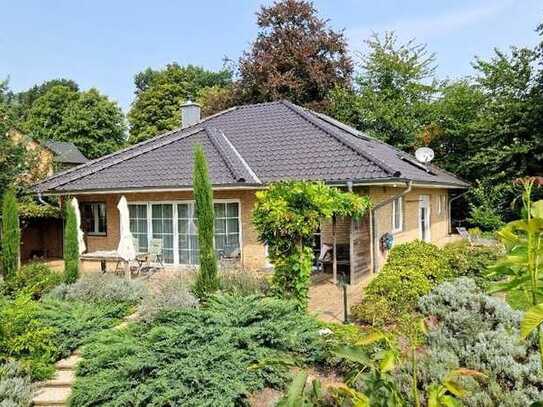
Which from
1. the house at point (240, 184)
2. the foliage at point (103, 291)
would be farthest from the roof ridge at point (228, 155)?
the foliage at point (103, 291)

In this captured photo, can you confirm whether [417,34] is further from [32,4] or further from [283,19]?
[32,4]

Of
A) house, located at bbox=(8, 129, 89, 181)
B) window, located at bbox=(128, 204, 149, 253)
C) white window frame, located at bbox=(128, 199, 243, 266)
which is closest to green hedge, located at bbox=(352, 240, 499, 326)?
white window frame, located at bbox=(128, 199, 243, 266)

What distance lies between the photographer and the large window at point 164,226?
15.7m

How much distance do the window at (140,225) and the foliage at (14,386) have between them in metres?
9.05

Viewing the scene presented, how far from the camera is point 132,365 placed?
6289 mm

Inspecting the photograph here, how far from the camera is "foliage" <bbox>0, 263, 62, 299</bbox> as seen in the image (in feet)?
37.0

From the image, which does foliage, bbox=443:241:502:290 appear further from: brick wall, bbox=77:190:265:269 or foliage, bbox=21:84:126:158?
foliage, bbox=21:84:126:158

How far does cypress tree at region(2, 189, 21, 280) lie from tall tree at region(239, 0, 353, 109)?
19.0 m

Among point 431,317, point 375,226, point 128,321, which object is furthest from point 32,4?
point 431,317

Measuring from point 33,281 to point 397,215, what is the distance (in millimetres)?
11924

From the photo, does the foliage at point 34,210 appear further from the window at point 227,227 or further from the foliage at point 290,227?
the foliage at point 290,227

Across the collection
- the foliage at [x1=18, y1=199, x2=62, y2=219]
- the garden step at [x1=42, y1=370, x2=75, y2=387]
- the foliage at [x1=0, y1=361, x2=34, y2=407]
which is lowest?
the garden step at [x1=42, y1=370, x2=75, y2=387]

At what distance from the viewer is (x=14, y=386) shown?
6480 millimetres

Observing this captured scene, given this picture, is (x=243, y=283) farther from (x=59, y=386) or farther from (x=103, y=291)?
(x=59, y=386)
